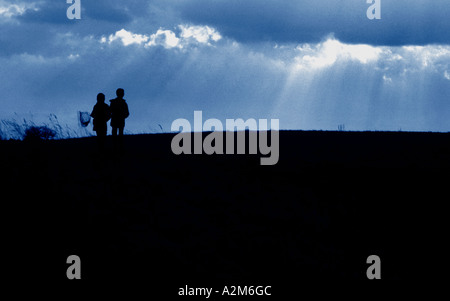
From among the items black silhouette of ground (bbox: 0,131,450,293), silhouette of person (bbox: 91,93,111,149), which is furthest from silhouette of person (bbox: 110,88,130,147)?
black silhouette of ground (bbox: 0,131,450,293)

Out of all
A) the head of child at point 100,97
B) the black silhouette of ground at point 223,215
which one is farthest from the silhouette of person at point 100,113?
the black silhouette of ground at point 223,215

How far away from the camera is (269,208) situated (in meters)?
8.34

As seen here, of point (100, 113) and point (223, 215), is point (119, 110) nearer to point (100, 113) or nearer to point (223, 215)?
point (100, 113)

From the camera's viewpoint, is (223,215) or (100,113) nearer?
(223,215)

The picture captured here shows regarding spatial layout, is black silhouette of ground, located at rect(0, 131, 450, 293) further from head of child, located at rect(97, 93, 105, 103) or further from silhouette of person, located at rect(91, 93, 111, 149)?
head of child, located at rect(97, 93, 105, 103)

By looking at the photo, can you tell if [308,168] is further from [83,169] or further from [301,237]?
[83,169]

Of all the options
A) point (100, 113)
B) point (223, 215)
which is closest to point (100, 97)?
point (100, 113)

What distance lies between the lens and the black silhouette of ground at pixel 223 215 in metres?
6.23

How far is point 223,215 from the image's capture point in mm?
7879

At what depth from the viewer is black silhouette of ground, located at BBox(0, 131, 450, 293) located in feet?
20.5

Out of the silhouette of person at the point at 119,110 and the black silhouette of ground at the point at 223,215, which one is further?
the silhouette of person at the point at 119,110

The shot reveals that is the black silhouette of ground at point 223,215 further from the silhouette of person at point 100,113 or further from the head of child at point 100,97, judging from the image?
the head of child at point 100,97
